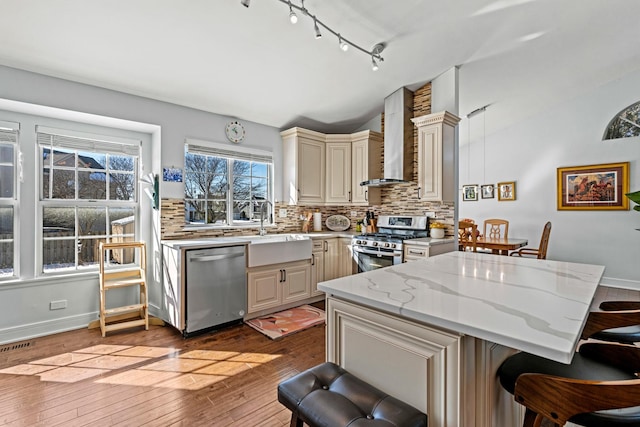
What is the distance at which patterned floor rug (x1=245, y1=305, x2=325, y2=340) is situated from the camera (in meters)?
3.12

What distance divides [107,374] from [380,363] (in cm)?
223

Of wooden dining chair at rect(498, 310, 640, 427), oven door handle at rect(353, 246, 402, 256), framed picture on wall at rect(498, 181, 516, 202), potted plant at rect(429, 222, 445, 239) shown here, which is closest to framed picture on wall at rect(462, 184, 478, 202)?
framed picture on wall at rect(498, 181, 516, 202)

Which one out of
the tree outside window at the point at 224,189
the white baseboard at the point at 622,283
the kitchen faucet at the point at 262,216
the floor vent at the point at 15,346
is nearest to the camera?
the floor vent at the point at 15,346

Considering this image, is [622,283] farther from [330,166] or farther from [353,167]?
[330,166]

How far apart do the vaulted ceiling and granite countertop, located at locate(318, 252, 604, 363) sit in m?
2.24

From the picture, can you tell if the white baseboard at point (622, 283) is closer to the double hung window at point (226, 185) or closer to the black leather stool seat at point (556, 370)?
the black leather stool seat at point (556, 370)

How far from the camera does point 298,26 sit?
2.69 meters

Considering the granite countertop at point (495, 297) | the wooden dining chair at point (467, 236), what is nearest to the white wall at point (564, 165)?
the wooden dining chair at point (467, 236)

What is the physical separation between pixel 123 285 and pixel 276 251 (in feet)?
5.17

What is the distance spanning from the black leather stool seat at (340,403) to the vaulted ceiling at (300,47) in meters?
2.59

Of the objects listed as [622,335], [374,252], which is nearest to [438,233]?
[374,252]

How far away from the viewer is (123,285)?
3119 millimetres

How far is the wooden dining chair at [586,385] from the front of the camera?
81 cm

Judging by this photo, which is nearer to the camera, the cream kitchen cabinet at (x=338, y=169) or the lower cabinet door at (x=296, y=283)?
the lower cabinet door at (x=296, y=283)
